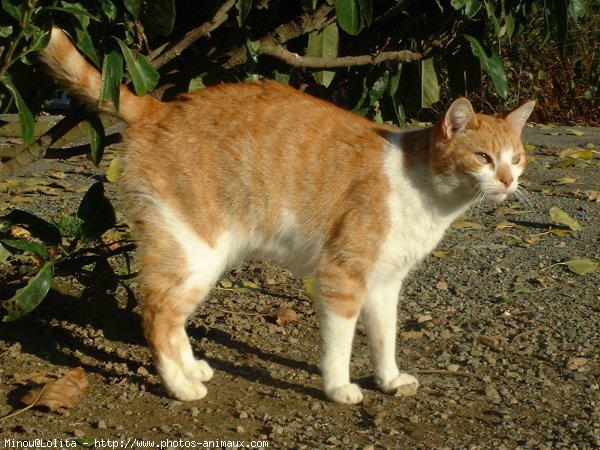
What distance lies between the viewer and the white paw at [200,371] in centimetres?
385

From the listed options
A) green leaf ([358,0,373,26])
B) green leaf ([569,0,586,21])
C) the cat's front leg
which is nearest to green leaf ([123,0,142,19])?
green leaf ([358,0,373,26])

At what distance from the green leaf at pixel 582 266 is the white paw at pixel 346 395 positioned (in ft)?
6.68

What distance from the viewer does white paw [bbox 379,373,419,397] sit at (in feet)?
12.6

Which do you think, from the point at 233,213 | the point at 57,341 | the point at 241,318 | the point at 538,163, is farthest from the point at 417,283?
the point at 538,163

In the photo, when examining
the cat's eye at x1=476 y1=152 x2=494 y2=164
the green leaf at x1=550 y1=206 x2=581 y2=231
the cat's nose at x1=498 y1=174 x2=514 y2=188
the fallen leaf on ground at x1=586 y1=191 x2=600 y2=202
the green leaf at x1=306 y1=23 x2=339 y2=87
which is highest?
the green leaf at x1=306 y1=23 x2=339 y2=87

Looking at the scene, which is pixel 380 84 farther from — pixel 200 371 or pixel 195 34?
pixel 200 371

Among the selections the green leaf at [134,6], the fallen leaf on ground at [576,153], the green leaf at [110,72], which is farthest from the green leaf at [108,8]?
the fallen leaf on ground at [576,153]

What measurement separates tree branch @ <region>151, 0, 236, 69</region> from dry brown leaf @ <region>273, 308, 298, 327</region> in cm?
143

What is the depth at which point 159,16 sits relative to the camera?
321 cm

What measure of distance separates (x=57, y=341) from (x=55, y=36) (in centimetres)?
148

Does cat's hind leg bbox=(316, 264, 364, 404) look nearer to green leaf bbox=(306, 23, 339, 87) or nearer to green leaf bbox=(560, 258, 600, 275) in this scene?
green leaf bbox=(306, 23, 339, 87)

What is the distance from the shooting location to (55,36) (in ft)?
11.1

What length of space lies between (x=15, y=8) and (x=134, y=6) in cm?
38

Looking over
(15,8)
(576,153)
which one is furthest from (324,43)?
(576,153)
